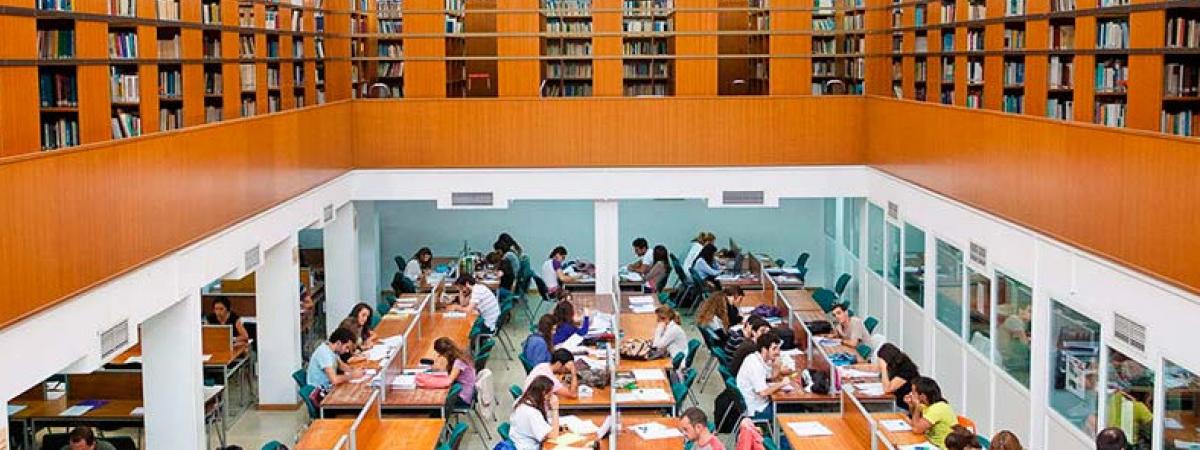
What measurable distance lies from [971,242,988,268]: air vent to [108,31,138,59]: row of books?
654cm

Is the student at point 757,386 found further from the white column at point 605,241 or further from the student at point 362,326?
the white column at point 605,241

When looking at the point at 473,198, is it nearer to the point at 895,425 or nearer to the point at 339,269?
the point at 339,269

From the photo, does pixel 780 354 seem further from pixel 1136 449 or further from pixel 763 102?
pixel 763 102

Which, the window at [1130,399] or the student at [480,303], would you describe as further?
the student at [480,303]

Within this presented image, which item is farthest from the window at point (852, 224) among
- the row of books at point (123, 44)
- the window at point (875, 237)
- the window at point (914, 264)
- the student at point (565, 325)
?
the row of books at point (123, 44)

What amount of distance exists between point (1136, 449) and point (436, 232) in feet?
39.8

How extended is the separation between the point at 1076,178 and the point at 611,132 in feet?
21.4

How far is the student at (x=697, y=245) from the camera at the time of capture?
16141mm

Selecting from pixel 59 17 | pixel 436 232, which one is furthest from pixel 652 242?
pixel 59 17

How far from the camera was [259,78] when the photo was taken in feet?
38.5

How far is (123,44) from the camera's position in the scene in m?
9.69

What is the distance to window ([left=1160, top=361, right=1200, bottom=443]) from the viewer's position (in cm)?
681

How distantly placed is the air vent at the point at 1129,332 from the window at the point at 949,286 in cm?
Result: 315

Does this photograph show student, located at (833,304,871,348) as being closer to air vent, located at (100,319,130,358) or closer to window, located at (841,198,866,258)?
window, located at (841,198,866,258)
